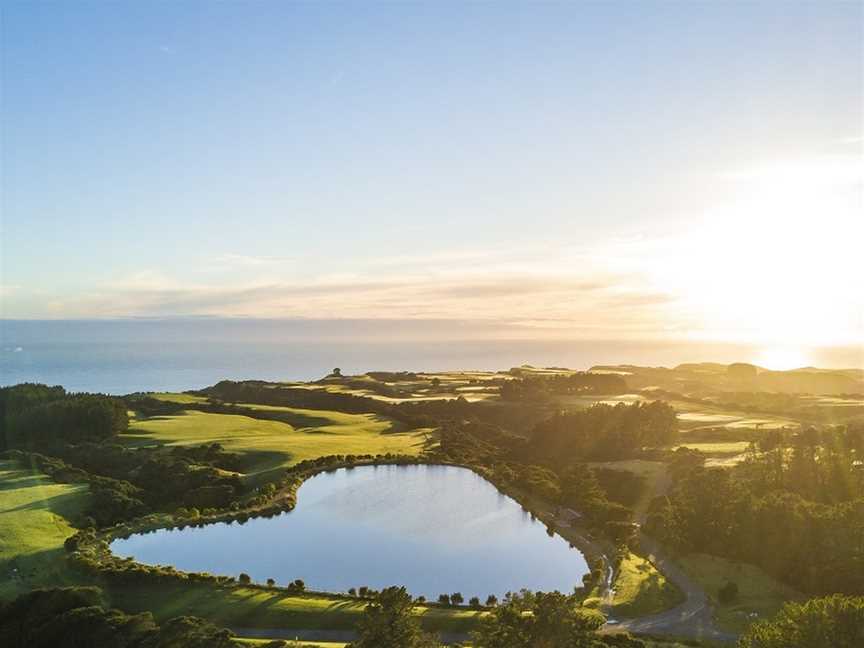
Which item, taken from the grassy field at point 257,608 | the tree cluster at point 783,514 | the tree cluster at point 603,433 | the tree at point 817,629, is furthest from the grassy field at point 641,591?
the tree cluster at point 603,433

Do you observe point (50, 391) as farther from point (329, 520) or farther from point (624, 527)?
point (624, 527)

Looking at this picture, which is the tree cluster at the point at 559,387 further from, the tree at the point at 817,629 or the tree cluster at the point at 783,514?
the tree at the point at 817,629

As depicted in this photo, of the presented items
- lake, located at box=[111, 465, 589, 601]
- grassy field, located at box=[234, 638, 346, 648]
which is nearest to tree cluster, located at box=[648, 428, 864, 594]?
lake, located at box=[111, 465, 589, 601]

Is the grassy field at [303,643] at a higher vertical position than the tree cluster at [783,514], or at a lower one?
lower

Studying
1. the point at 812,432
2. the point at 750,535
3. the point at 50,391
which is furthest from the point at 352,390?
the point at 750,535

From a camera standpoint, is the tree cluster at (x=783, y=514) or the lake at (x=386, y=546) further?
the lake at (x=386, y=546)

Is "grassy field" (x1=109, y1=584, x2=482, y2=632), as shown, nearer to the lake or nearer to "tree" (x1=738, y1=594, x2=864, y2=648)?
the lake

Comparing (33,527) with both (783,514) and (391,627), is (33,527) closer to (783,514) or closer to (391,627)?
(391,627)
